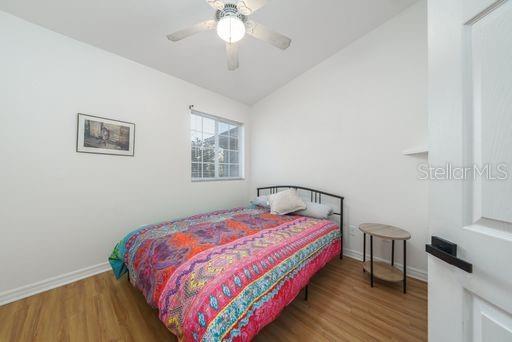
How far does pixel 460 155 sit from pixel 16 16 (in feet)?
11.2

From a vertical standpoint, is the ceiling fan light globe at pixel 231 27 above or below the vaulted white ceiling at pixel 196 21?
below

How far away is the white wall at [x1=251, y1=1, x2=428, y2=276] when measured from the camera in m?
2.01

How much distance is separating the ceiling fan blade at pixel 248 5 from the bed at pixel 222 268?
1.88 meters

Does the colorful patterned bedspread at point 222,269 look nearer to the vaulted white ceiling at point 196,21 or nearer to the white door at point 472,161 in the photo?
the white door at point 472,161

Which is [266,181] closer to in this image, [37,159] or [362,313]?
[362,313]

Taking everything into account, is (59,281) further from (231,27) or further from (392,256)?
(392,256)

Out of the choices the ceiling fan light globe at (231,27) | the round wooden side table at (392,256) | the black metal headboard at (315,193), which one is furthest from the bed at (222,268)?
the ceiling fan light globe at (231,27)

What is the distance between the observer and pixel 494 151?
492 mm

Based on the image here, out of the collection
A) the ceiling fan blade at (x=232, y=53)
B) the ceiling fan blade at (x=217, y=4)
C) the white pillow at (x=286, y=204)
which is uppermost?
the ceiling fan blade at (x=217, y=4)

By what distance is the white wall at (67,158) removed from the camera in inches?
66.8

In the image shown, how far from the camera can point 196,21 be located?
199 centimetres

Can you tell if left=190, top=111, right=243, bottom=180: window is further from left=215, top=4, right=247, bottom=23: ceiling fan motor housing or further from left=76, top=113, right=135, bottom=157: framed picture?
left=215, top=4, right=247, bottom=23: ceiling fan motor housing

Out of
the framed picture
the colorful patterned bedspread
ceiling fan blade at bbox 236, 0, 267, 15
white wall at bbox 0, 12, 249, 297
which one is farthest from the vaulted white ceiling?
the colorful patterned bedspread

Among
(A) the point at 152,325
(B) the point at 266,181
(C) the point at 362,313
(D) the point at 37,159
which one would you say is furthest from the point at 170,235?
(B) the point at 266,181
